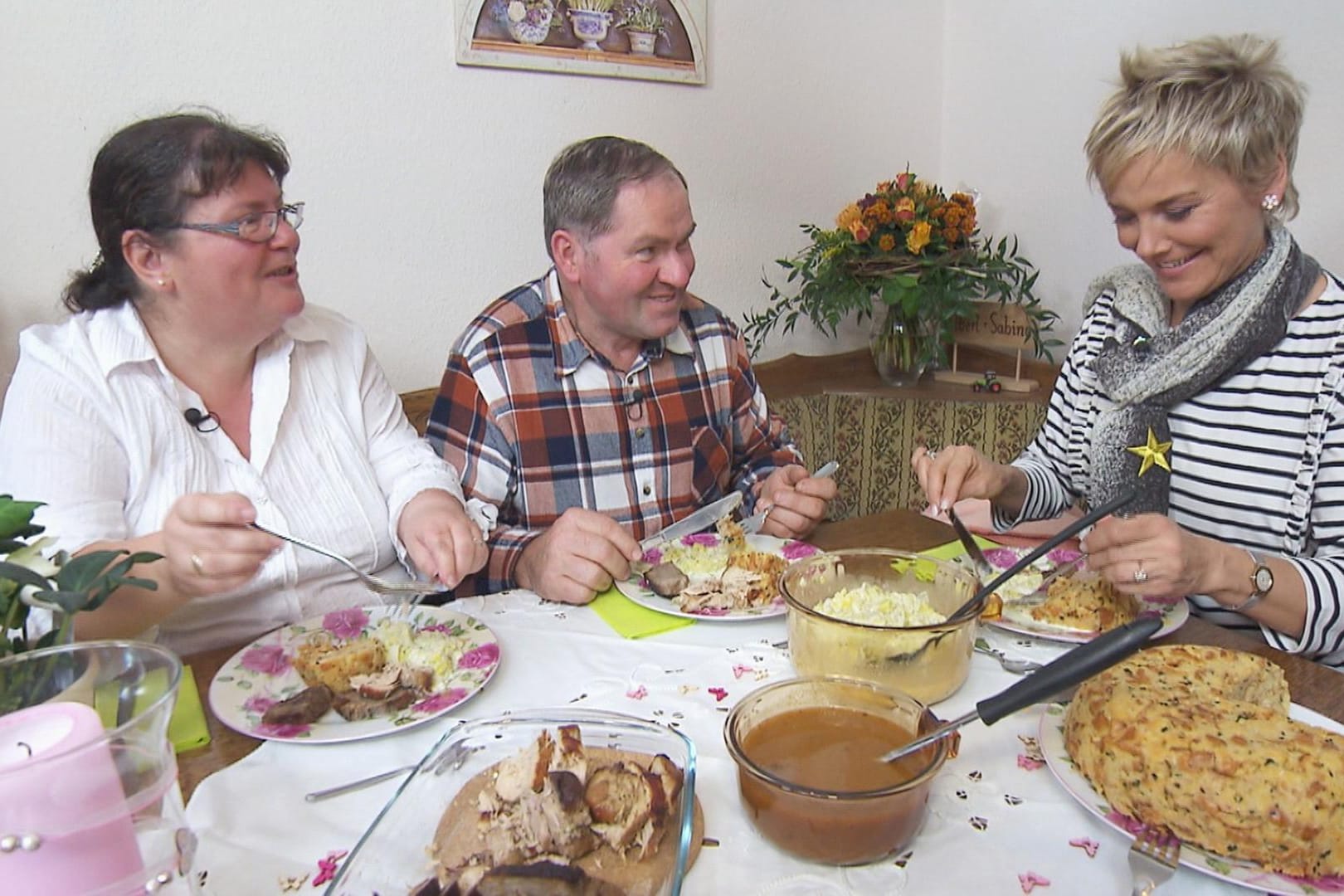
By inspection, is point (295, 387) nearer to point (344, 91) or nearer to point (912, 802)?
point (344, 91)

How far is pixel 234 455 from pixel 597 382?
0.73m

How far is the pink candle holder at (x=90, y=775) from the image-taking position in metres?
0.53

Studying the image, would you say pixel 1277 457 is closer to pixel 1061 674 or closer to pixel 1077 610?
pixel 1077 610

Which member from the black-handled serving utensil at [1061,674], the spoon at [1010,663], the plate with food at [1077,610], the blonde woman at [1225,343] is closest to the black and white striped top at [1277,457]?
the blonde woman at [1225,343]

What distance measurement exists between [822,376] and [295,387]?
2.07 metres

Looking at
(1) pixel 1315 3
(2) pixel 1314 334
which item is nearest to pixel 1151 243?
(2) pixel 1314 334

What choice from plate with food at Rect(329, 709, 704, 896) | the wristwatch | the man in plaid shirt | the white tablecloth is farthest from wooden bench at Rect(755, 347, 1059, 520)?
plate with food at Rect(329, 709, 704, 896)

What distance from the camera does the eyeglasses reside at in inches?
55.3

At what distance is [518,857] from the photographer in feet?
2.30

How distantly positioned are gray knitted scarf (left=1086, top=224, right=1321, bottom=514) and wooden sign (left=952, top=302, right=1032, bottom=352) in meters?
1.09

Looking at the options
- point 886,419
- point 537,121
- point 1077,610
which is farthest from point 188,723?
point 886,419

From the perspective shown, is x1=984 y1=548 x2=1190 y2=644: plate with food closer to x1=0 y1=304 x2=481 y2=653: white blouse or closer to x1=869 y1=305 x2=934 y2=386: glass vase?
x1=0 y1=304 x2=481 y2=653: white blouse

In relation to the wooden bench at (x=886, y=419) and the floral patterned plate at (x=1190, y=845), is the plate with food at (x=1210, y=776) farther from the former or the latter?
the wooden bench at (x=886, y=419)

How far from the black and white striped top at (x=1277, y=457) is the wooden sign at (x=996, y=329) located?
135cm
